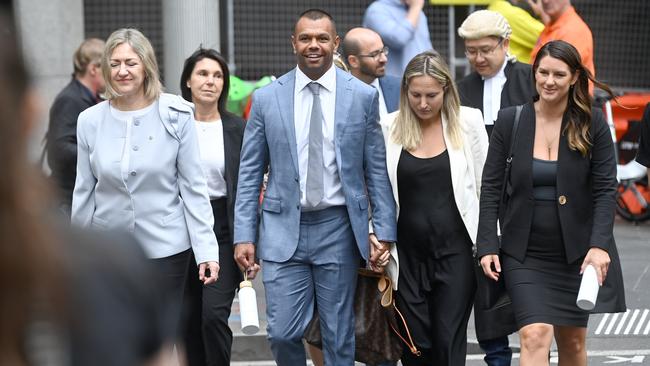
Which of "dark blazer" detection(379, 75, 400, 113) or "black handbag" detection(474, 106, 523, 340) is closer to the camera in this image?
"black handbag" detection(474, 106, 523, 340)

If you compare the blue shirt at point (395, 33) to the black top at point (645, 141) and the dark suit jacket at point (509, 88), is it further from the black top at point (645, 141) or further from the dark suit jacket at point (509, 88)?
the black top at point (645, 141)

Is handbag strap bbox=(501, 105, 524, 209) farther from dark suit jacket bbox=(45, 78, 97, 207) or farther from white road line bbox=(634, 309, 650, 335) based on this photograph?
dark suit jacket bbox=(45, 78, 97, 207)

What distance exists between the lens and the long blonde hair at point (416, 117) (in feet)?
20.8

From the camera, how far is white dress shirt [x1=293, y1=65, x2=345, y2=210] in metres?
6.15

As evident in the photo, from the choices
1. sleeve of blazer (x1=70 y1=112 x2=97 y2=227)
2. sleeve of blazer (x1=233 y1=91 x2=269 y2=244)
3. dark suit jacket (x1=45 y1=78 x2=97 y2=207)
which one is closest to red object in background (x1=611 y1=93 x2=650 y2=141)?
dark suit jacket (x1=45 y1=78 x2=97 y2=207)

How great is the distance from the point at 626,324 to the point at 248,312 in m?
3.32

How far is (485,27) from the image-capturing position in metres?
7.71

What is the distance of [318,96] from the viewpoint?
6.21m

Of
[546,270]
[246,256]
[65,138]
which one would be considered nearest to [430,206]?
[546,270]

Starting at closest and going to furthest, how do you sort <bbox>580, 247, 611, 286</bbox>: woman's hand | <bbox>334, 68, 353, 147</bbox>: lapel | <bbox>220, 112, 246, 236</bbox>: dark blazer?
1. <bbox>580, 247, 611, 286</bbox>: woman's hand
2. <bbox>334, 68, 353, 147</bbox>: lapel
3. <bbox>220, 112, 246, 236</bbox>: dark blazer

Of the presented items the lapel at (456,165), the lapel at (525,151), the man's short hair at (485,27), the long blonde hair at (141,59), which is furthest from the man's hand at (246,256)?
the man's short hair at (485,27)

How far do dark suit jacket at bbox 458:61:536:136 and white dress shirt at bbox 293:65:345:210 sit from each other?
5.41 ft

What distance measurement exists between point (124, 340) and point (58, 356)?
126mm

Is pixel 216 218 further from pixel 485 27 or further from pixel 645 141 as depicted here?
pixel 645 141
